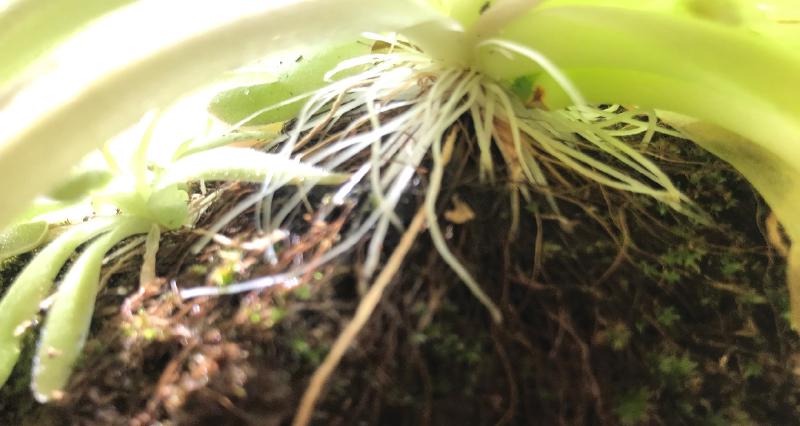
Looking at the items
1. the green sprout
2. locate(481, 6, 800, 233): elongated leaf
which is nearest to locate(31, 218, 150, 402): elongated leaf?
the green sprout

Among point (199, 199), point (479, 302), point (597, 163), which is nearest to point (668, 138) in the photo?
point (597, 163)

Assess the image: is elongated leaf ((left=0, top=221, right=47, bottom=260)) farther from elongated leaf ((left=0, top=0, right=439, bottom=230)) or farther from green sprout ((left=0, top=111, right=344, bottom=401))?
elongated leaf ((left=0, top=0, right=439, bottom=230))

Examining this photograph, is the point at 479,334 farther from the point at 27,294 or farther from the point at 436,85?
the point at 27,294

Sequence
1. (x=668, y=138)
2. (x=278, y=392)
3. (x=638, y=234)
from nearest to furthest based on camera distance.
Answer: (x=278, y=392), (x=638, y=234), (x=668, y=138)

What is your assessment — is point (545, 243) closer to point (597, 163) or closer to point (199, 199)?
point (597, 163)

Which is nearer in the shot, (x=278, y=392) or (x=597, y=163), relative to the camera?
(x=278, y=392)

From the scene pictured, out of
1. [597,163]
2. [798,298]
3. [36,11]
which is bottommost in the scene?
[798,298]

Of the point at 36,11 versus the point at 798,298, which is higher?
the point at 36,11
